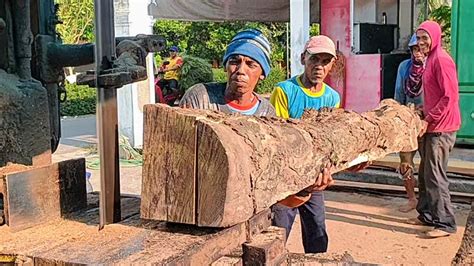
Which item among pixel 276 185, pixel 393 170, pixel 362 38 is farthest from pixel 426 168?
pixel 362 38

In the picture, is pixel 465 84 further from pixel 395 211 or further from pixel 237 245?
pixel 237 245

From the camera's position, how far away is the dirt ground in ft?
16.4

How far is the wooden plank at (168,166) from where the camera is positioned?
1841 mm

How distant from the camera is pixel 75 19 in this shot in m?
2.78

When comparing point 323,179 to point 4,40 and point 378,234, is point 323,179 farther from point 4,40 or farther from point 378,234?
point 378,234

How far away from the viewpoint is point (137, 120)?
32.0 ft

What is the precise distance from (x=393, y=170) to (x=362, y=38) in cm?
393

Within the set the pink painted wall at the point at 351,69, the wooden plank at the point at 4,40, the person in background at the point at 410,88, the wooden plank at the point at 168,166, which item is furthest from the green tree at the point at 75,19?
the pink painted wall at the point at 351,69

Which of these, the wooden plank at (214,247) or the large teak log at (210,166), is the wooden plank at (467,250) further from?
the wooden plank at (214,247)

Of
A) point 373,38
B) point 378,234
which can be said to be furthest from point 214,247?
point 373,38

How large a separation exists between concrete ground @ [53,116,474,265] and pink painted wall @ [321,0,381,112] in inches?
73.8

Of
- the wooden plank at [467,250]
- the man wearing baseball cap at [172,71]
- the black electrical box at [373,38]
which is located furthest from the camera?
the man wearing baseball cap at [172,71]

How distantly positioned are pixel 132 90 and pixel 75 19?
716 cm

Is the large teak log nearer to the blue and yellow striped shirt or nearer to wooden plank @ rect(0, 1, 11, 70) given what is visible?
wooden plank @ rect(0, 1, 11, 70)
